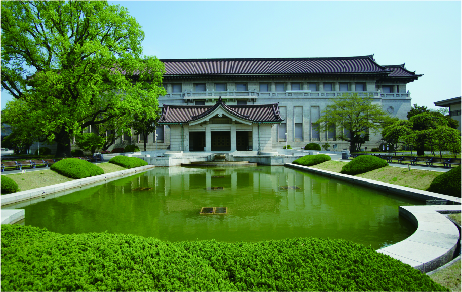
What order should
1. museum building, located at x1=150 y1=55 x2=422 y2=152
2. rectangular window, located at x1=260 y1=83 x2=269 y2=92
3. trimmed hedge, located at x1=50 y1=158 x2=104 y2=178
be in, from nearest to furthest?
trimmed hedge, located at x1=50 y1=158 x2=104 y2=178
museum building, located at x1=150 y1=55 x2=422 y2=152
rectangular window, located at x1=260 y1=83 x2=269 y2=92

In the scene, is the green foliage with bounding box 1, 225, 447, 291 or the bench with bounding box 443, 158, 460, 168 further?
the bench with bounding box 443, 158, 460, 168

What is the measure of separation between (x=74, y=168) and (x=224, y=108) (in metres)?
20.3

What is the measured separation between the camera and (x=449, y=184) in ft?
29.9

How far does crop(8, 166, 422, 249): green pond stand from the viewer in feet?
20.2

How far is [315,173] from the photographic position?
61.6ft

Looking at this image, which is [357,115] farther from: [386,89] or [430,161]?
[430,161]

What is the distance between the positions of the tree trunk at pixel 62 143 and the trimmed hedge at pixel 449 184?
87.0 feet

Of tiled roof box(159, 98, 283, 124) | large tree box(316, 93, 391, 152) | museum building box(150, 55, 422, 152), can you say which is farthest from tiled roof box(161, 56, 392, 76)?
tiled roof box(159, 98, 283, 124)

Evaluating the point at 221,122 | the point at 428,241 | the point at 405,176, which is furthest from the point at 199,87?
the point at 428,241

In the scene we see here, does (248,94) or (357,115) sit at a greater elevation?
(248,94)

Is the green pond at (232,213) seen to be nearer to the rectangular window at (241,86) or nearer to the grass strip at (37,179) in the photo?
the grass strip at (37,179)

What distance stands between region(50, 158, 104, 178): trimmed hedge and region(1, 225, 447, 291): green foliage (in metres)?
11.2

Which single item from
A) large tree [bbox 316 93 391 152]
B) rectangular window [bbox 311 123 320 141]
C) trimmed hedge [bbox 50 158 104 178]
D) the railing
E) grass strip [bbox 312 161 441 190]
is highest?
the railing

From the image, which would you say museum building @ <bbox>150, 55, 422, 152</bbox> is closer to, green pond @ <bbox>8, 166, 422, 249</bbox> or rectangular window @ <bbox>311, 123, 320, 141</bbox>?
rectangular window @ <bbox>311, 123, 320, 141</bbox>
